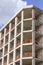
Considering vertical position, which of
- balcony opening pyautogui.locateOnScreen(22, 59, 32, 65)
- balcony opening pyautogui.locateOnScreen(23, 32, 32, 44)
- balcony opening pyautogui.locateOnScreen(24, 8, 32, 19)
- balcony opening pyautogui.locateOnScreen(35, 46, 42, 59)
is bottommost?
Answer: balcony opening pyautogui.locateOnScreen(22, 59, 32, 65)

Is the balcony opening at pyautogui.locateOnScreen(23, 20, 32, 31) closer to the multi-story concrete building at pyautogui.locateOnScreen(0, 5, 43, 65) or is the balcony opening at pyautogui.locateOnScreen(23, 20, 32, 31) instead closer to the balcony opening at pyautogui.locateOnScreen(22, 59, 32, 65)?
the multi-story concrete building at pyautogui.locateOnScreen(0, 5, 43, 65)

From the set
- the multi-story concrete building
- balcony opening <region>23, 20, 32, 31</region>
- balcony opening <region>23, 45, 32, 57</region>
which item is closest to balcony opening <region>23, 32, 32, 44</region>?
the multi-story concrete building

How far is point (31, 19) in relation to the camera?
7312cm

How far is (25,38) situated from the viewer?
73562 millimetres

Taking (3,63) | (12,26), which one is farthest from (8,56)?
(12,26)

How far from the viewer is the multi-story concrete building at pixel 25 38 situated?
230 feet

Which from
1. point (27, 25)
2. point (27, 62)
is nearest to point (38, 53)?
point (27, 62)

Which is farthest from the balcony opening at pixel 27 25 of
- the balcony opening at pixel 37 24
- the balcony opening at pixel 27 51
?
the balcony opening at pixel 27 51

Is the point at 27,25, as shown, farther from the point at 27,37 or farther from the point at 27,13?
the point at 27,37

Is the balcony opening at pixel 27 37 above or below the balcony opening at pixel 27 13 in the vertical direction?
below

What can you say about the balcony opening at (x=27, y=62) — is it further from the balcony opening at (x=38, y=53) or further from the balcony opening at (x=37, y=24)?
the balcony opening at (x=37, y=24)

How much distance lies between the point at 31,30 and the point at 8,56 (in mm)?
11931

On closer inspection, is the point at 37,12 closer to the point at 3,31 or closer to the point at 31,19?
the point at 31,19

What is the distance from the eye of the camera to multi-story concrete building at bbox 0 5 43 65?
7000 centimetres
